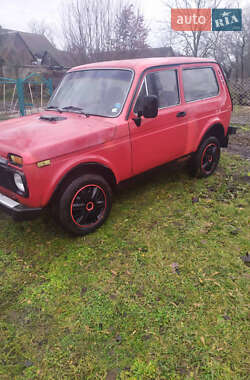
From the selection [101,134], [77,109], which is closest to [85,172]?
[101,134]

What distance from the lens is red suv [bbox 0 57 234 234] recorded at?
2988 mm

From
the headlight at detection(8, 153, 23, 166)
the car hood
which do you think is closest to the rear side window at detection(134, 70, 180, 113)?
the car hood

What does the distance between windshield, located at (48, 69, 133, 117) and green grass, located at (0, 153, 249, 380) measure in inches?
45.7

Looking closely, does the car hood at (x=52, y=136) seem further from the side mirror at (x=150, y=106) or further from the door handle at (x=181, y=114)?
the door handle at (x=181, y=114)

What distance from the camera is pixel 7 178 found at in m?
3.13

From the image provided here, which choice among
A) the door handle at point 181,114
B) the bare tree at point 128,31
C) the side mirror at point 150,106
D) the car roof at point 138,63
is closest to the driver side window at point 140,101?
the side mirror at point 150,106

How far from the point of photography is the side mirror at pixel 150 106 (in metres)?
3.43

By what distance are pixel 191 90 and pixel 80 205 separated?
2.69 meters

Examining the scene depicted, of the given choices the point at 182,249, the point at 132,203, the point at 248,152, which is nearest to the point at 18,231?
the point at 132,203

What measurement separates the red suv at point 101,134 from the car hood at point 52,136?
0.04 ft

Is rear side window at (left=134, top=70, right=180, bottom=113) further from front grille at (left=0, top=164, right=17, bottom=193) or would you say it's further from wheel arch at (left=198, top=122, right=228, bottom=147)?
Result: front grille at (left=0, top=164, right=17, bottom=193)

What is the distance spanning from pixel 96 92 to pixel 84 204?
1.59 m

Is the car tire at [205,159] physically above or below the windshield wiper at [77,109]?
below

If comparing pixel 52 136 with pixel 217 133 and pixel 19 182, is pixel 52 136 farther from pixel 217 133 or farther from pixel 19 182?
pixel 217 133
